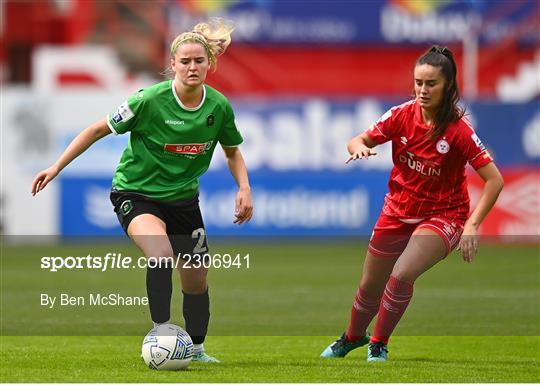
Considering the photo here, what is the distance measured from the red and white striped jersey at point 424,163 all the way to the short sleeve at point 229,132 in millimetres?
840

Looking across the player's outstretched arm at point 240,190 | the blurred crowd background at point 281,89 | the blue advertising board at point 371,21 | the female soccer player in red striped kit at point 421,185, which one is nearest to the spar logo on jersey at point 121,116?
the player's outstretched arm at point 240,190

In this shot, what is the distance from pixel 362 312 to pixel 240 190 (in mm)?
1270

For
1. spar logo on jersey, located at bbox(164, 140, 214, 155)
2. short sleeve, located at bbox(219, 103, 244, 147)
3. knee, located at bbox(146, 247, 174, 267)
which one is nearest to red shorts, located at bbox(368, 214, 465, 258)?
short sleeve, located at bbox(219, 103, 244, 147)

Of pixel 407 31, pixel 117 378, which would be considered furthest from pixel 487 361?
pixel 407 31

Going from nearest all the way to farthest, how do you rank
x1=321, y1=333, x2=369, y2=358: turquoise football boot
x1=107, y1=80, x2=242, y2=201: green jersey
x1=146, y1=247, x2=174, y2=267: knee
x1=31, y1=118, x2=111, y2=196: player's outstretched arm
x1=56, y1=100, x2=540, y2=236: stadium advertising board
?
1. x1=146, y1=247, x2=174, y2=267: knee
2. x1=31, y1=118, x2=111, y2=196: player's outstretched arm
3. x1=107, y1=80, x2=242, y2=201: green jersey
4. x1=321, y1=333, x2=369, y2=358: turquoise football boot
5. x1=56, y1=100, x2=540, y2=236: stadium advertising board

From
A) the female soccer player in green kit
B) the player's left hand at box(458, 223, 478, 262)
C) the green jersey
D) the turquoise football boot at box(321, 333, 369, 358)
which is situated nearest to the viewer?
the player's left hand at box(458, 223, 478, 262)

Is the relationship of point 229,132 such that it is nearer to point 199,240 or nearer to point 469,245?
point 199,240

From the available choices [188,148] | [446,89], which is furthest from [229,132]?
[446,89]

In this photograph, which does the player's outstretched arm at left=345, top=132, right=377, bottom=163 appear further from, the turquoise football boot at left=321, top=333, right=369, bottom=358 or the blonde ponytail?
the turquoise football boot at left=321, top=333, right=369, bottom=358

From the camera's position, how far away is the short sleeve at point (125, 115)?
7.93 m

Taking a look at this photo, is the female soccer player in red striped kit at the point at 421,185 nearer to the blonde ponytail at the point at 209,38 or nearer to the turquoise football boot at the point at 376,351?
the turquoise football boot at the point at 376,351

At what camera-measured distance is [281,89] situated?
25.9 meters

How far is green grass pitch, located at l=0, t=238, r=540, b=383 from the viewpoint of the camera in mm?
7824

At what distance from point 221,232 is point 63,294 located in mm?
6943
